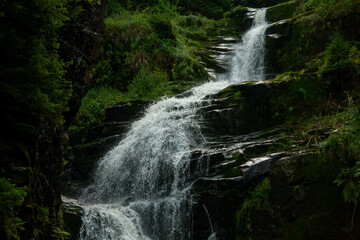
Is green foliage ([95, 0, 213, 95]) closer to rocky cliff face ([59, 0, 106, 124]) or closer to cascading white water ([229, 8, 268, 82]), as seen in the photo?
cascading white water ([229, 8, 268, 82])

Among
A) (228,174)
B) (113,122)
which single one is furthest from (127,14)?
(228,174)

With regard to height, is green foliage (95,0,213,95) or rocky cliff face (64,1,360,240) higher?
green foliage (95,0,213,95)

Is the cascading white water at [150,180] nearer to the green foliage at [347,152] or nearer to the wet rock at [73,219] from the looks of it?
the wet rock at [73,219]

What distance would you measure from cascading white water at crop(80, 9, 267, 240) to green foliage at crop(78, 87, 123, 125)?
6.63ft

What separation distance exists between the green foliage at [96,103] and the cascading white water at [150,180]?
202 cm

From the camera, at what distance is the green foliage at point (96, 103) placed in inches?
454

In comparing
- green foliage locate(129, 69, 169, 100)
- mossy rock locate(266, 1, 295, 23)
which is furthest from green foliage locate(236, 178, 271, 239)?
mossy rock locate(266, 1, 295, 23)

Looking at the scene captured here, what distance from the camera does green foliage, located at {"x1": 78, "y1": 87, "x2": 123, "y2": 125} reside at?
37.8ft

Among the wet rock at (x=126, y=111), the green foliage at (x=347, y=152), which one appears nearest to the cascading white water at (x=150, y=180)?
the wet rock at (x=126, y=111)

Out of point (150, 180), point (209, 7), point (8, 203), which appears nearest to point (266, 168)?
point (150, 180)

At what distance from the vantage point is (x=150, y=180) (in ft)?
26.5

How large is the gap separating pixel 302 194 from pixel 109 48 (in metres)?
11.4

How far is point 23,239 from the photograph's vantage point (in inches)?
120

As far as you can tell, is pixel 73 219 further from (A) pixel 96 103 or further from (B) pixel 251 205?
(A) pixel 96 103
